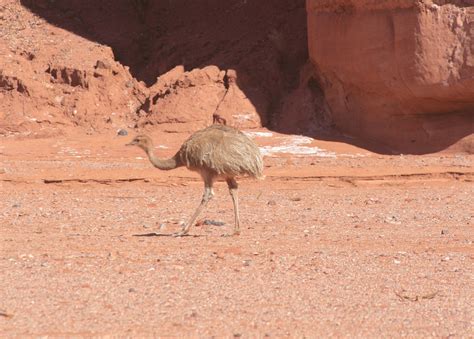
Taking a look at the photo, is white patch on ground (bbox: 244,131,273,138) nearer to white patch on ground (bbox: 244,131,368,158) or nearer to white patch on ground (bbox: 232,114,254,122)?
white patch on ground (bbox: 244,131,368,158)

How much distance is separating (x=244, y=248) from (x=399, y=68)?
886 cm

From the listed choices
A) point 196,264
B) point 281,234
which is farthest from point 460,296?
point 281,234

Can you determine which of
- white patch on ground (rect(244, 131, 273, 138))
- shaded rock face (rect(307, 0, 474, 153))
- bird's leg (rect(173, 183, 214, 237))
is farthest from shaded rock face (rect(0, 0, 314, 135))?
bird's leg (rect(173, 183, 214, 237))

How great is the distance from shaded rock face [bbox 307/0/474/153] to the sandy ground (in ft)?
3.37

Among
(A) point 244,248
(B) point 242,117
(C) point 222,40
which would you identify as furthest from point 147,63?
(A) point 244,248

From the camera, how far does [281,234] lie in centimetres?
1141

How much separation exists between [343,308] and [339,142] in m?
11.6

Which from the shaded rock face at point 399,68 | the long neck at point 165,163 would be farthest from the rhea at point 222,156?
the shaded rock face at point 399,68

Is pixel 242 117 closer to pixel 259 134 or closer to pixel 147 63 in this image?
pixel 259 134

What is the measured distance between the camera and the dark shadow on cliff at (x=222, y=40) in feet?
67.1

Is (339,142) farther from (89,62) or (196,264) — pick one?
(196,264)

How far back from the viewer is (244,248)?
1021cm

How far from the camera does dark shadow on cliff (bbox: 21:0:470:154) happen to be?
20453 mm

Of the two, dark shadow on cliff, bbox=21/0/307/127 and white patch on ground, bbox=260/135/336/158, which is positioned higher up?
dark shadow on cliff, bbox=21/0/307/127
